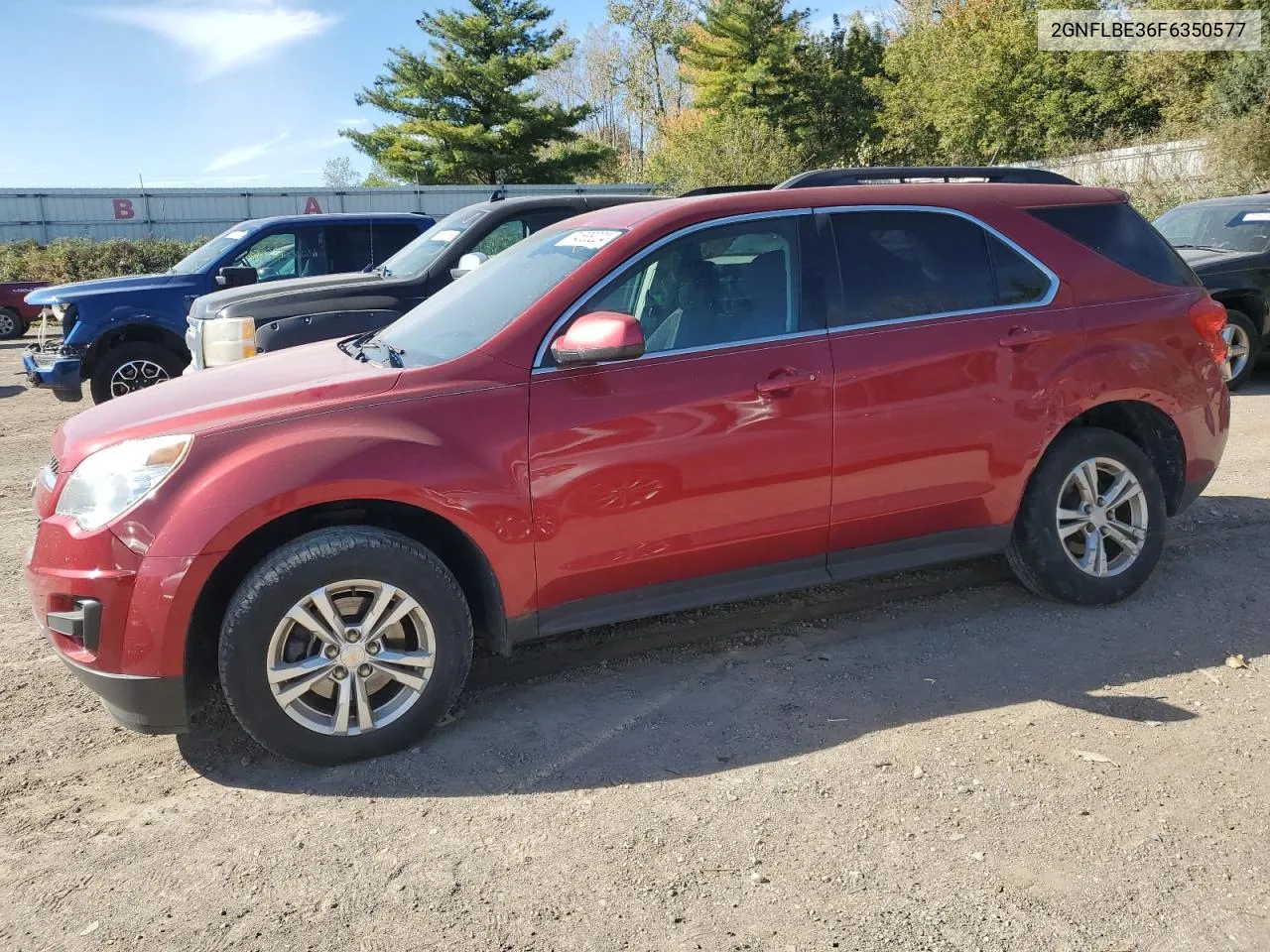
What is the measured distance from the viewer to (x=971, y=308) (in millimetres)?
4230

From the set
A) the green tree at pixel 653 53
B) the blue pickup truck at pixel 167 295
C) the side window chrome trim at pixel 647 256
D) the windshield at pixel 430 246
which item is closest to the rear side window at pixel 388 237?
the blue pickup truck at pixel 167 295

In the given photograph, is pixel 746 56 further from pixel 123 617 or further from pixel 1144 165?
pixel 123 617

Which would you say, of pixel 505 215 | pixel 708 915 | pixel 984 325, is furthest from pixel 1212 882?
pixel 505 215

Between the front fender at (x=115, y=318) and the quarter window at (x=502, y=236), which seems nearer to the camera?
the quarter window at (x=502, y=236)

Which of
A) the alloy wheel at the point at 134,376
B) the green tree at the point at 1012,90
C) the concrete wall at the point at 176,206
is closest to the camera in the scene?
the alloy wheel at the point at 134,376

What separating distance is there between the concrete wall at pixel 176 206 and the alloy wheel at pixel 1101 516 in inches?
968

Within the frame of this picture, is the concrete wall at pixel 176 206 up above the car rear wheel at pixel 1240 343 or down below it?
above

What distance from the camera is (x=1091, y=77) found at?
3481 cm

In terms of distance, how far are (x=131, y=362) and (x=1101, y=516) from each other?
8642mm

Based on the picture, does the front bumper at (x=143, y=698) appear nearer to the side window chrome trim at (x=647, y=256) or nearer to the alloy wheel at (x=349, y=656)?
the alloy wheel at (x=349, y=656)

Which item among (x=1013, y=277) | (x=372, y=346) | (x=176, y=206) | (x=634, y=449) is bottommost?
(x=634, y=449)

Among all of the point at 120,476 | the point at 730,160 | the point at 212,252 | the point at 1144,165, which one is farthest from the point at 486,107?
the point at 120,476

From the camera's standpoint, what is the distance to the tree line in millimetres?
32688

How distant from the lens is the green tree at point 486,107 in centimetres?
3941
